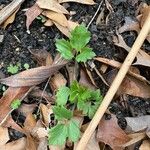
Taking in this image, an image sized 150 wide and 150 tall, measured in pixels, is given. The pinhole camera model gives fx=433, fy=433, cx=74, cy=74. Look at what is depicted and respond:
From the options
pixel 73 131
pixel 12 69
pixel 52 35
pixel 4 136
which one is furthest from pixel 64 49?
pixel 4 136

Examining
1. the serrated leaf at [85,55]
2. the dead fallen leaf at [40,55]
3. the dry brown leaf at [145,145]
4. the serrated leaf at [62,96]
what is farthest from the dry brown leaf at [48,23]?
the dry brown leaf at [145,145]

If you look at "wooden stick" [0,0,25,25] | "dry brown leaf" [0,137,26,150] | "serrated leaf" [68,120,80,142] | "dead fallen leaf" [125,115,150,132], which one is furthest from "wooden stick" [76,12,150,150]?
"wooden stick" [0,0,25,25]

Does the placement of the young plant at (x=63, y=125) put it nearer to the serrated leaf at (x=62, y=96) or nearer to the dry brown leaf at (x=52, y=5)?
the serrated leaf at (x=62, y=96)

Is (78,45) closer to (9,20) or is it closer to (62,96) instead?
(62,96)

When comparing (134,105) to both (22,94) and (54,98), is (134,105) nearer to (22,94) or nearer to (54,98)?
(54,98)

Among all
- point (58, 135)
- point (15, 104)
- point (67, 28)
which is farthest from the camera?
point (67, 28)

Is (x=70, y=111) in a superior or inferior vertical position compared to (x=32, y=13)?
inferior

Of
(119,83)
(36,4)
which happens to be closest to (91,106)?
(119,83)
